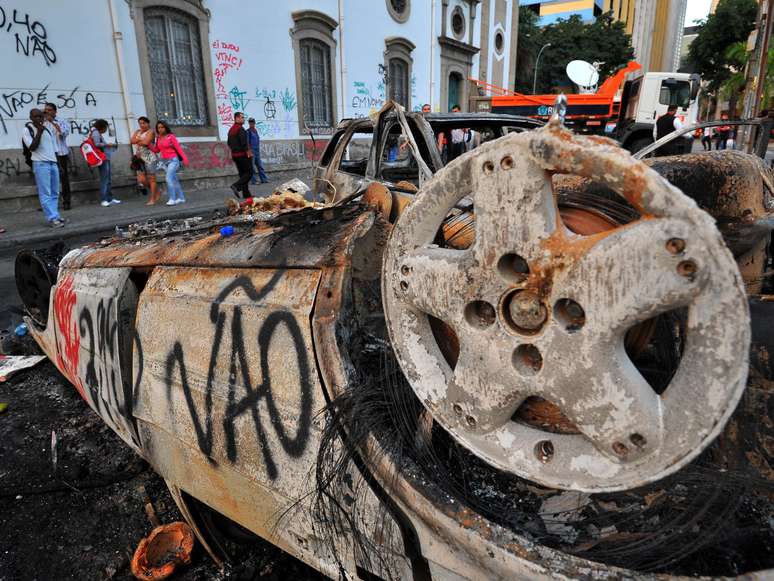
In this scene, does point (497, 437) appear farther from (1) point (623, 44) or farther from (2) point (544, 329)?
(1) point (623, 44)

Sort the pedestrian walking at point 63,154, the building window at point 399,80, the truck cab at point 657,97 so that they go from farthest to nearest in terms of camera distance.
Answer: the building window at point 399,80, the truck cab at point 657,97, the pedestrian walking at point 63,154

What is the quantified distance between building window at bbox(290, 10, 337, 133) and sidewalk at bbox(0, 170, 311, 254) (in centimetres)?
386

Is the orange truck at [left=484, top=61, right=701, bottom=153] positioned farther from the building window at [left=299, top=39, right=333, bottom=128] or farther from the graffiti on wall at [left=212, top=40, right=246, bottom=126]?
the graffiti on wall at [left=212, top=40, right=246, bottom=126]

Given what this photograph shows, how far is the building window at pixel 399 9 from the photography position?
15.9 m

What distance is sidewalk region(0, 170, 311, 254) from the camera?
775cm

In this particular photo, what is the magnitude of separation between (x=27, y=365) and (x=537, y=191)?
405cm

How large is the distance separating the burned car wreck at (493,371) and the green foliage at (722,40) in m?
37.6

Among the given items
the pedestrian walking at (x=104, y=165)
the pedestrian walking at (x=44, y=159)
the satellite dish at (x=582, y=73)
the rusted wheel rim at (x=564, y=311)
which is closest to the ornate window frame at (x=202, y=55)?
the pedestrian walking at (x=104, y=165)

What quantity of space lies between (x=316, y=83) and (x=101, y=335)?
44.3 feet

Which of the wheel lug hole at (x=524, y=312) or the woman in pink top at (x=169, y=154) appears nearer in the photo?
the wheel lug hole at (x=524, y=312)

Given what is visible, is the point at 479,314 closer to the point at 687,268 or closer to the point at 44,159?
the point at 687,268

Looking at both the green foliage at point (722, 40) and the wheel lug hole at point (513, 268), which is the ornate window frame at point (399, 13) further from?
the green foliage at point (722, 40)

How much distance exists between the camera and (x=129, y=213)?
938 centimetres

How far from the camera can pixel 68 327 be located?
2617 millimetres
